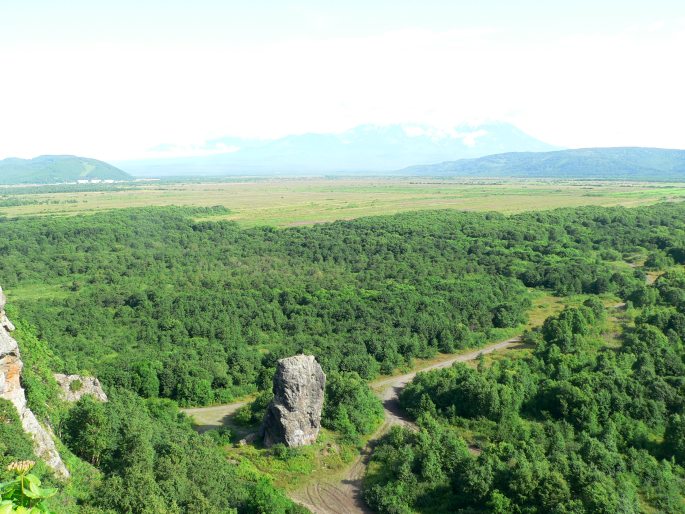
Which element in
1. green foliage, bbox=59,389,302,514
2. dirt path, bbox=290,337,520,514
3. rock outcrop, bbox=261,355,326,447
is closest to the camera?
green foliage, bbox=59,389,302,514

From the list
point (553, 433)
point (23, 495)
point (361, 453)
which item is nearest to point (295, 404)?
point (361, 453)

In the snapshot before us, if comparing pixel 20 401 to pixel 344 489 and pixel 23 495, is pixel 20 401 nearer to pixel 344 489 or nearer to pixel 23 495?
pixel 344 489

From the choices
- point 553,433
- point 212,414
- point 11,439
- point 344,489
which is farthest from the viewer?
point 212,414

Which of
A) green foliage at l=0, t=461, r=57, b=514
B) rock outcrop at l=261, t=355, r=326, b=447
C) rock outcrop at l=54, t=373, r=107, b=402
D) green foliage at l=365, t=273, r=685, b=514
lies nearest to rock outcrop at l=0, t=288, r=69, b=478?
rock outcrop at l=54, t=373, r=107, b=402

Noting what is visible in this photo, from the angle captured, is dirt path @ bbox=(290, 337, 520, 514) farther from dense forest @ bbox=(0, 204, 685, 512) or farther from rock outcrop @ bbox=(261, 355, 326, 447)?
rock outcrop @ bbox=(261, 355, 326, 447)

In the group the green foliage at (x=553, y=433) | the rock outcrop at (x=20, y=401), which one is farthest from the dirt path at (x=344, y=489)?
the rock outcrop at (x=20, y=401)
